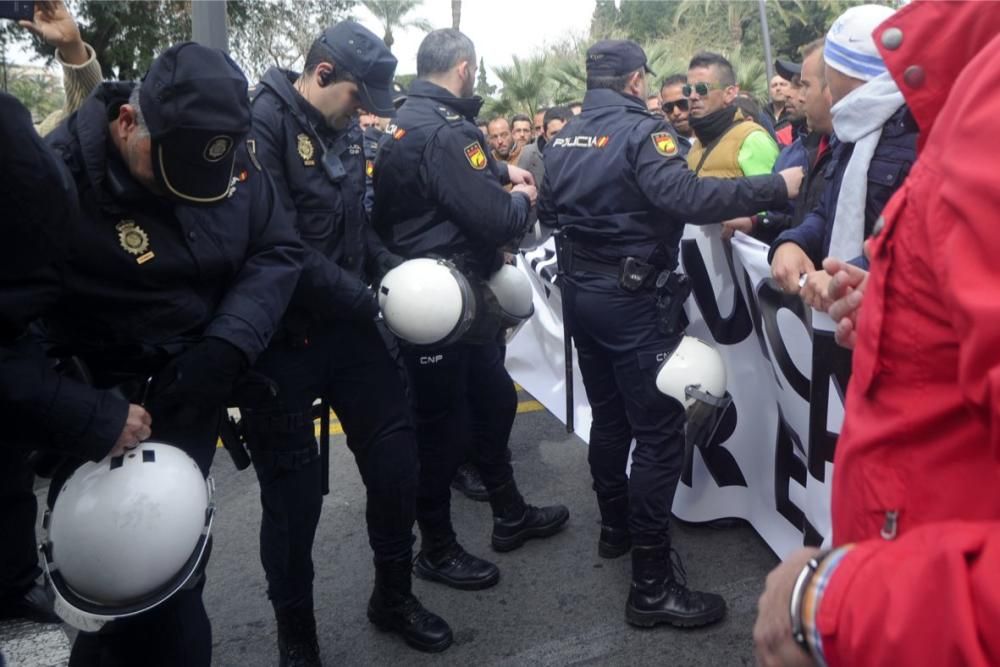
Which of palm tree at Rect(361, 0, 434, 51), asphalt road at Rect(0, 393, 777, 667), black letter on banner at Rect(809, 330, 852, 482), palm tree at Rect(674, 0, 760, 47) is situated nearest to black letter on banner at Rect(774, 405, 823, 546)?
black letter on banner at Rect(809, 330, 852, 482)

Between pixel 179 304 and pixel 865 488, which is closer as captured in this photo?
pixel 865 488

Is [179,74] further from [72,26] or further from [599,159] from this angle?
[599,159]

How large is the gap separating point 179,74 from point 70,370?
75cm

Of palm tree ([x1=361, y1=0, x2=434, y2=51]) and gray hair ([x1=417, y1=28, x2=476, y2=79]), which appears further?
palm tree ([x1=361, y1=0, x2=434, y2=51])

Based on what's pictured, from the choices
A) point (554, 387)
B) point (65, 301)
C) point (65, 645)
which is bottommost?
point (554, 387)

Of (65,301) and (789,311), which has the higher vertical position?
(65,301)

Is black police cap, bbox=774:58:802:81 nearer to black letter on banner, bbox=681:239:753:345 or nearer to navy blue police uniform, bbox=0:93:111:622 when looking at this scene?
black letter on banner, bbox=681:239:753:345

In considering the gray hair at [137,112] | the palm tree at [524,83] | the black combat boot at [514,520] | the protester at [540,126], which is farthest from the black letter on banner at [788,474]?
the palm tree at [524,83]

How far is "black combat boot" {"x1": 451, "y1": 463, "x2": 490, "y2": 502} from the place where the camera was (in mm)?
4291

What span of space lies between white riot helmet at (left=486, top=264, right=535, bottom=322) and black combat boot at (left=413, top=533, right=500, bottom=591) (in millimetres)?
959

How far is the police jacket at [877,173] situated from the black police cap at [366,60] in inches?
55.7

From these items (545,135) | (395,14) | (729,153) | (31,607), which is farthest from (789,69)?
(395,14)

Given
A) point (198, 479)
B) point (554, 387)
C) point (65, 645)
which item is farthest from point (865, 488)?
point (554, 387)

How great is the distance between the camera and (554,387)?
530cm
